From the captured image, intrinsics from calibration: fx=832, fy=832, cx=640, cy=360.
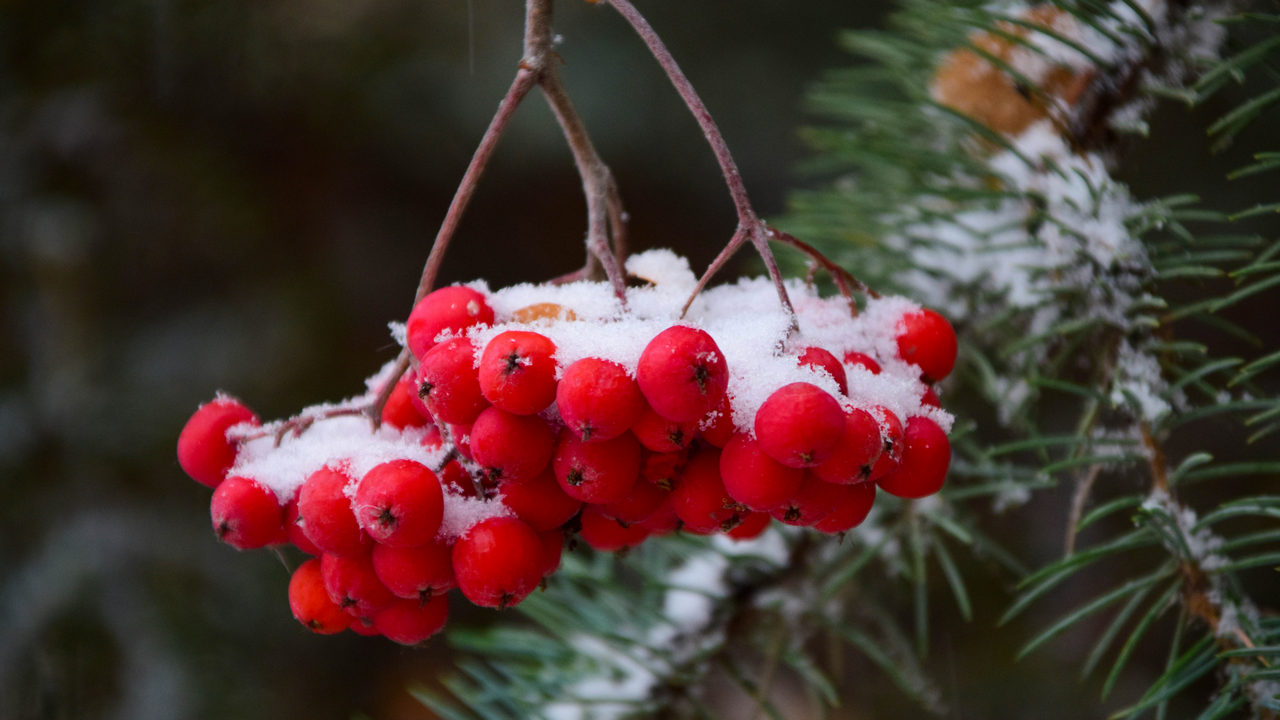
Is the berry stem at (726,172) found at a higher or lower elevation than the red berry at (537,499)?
higher

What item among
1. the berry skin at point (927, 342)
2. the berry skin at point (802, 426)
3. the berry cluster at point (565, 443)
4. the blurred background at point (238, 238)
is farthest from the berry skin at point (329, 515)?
the blurred background at point (238, 238)

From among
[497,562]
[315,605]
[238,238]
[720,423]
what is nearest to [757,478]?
[720,423]

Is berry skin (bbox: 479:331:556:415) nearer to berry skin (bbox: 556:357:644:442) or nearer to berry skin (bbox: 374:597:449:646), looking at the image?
berry skin (bbox: 556:357:644:442)

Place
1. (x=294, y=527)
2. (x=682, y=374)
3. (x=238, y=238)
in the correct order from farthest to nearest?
(x=238, y=238), (x=294, y=527), (x=682, y=374)

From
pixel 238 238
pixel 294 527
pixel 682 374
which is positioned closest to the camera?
pixel 682 374

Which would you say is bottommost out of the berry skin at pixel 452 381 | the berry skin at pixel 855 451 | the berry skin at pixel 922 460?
the berry skin at pixel 922 460

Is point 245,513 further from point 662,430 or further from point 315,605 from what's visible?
point 662,430

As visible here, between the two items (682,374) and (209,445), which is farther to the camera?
(209,445)

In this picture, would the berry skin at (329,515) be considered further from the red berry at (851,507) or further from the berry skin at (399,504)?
the red berry at (851,507)
